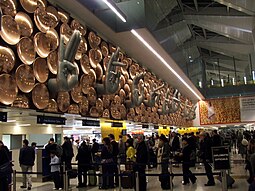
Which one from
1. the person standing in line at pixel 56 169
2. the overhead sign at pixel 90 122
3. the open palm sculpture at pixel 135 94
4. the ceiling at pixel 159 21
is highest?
the ceiling at pixel 159 21

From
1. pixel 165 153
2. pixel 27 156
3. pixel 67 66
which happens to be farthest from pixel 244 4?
pixel 27 156

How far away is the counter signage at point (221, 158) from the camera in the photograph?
7.84 m

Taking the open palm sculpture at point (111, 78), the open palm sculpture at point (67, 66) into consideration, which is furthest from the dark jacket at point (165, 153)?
the open palm sculpture at point (67, 66)

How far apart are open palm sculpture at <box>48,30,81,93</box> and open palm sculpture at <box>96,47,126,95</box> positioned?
194 centimetres

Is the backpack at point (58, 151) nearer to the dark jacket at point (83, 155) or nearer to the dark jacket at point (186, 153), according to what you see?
the dark jacket at point (83, 155)

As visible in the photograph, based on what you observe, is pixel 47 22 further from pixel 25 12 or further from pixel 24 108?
pixel 24 108

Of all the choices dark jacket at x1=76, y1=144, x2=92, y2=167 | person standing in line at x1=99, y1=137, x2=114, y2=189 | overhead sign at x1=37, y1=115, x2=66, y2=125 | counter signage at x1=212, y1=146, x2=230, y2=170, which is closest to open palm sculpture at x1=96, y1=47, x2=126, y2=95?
overhead sign at x1=37, y1=115, x2=66, y2=125

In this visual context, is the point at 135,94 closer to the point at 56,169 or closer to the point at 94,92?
the point at 94,92

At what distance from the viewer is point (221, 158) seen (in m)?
7.93

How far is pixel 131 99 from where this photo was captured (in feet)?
34.3

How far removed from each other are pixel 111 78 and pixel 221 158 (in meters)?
3.46

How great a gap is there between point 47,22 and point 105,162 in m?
4.59

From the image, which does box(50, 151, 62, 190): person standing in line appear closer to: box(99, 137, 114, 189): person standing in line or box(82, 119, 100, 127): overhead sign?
box(99, 137, 114, 189): person standing in line

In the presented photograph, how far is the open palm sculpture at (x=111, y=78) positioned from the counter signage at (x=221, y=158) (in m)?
3.11
